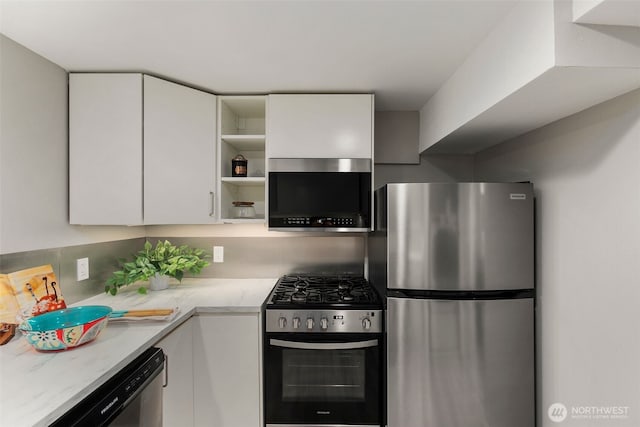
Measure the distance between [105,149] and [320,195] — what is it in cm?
123

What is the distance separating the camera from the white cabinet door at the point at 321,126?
197cm

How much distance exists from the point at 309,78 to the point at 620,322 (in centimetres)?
179

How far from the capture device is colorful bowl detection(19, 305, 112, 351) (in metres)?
1.13

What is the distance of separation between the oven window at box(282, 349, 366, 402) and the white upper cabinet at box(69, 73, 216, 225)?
1088 mm

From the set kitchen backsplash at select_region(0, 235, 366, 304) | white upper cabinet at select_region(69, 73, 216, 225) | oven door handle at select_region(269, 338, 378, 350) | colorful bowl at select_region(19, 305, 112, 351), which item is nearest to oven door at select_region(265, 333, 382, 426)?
oven door handle at select_region(269, 338, 378, 350)

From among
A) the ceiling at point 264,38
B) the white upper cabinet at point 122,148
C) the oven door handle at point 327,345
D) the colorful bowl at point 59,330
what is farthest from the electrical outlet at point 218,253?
the ceiling at point 264,38

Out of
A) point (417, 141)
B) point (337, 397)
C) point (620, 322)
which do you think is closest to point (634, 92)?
point (620, 322)

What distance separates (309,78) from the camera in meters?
1.79

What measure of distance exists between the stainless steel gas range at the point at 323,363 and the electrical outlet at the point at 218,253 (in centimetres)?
84

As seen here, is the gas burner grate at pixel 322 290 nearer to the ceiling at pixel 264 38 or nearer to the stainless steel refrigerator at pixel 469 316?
the stainless steel refrigerator at pixel 469 316

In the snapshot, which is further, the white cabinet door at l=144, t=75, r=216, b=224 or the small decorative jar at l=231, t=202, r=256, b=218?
the small decorative jar at l=231, t=202, r=256, b=218

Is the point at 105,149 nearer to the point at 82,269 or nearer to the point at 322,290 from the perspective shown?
the point at 82,269

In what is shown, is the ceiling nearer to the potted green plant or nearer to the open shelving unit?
the open shelving unit

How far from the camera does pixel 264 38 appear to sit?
1.38 metres
